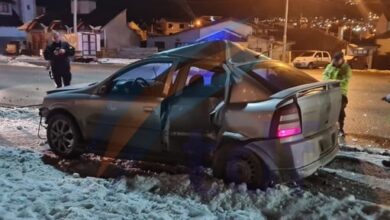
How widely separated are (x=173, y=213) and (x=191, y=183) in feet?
3.32

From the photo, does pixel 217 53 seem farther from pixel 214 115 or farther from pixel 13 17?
pixel 13 17

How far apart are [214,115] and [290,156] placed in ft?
3.08

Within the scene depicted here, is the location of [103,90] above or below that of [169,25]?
below

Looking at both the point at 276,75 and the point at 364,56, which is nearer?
the point at 276,75

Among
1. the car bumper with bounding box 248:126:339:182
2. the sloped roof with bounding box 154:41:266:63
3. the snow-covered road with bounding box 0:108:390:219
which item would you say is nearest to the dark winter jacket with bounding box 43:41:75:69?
the snow-covered road with bounding box 0:108:390:219

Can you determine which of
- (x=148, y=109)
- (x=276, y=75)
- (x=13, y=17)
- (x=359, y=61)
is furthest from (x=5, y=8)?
(x=276, y=75)

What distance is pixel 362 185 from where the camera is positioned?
17.7 feet

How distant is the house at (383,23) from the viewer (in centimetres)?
4975

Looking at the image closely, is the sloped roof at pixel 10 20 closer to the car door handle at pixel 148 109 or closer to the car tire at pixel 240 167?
the car door handle at pixel 148 109

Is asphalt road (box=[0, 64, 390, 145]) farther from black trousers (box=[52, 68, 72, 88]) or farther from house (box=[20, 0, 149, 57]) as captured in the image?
house (box=[20, 0, 149, 57])

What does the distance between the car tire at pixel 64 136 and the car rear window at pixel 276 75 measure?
254 centimetres

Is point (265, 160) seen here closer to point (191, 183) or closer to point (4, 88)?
point (191, 183)

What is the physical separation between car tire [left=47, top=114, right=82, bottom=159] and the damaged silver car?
2 cm

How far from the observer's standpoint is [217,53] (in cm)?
538
